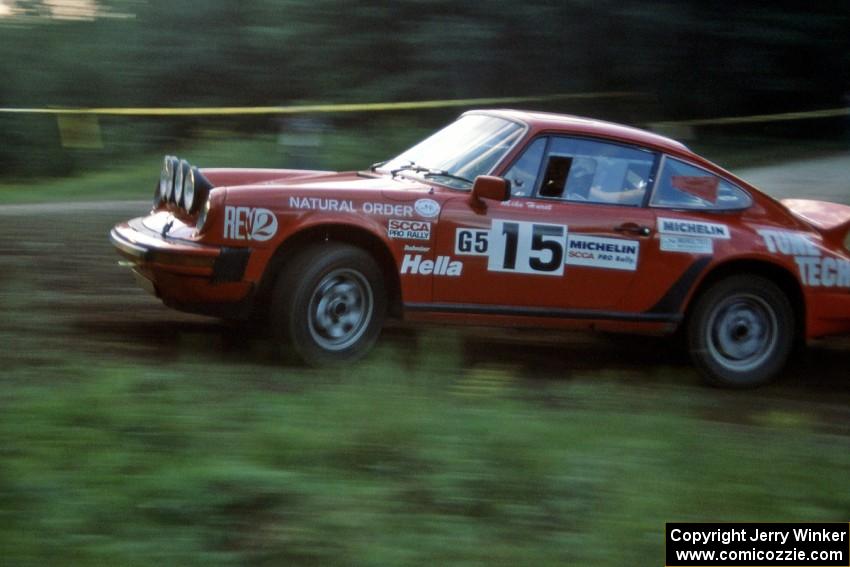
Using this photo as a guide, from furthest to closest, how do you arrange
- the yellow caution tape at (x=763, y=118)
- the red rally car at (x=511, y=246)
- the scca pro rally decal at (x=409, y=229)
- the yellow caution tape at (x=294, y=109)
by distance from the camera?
the yellow caution tape at (x=763, y=118) → the yellow caution tape at (x=294, y=109) → the scca pro rally decal at (x=409, y=229) → the red rally car at (x=511, y=246)

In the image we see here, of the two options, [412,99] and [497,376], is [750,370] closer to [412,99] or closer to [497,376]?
[497,376]

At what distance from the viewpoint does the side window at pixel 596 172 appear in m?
6.92

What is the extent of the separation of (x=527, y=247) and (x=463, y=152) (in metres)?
0.79

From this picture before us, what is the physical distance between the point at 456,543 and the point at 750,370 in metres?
3.76

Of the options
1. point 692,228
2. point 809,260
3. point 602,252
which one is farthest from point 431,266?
point 809,260

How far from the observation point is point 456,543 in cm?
407

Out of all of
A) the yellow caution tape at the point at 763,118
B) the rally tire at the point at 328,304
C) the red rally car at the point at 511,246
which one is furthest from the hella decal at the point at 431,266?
the yellow caution tape at the point at 763,118

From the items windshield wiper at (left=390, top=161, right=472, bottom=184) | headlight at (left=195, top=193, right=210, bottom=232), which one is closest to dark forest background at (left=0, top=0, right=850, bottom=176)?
windshield wiper at (left=390, top=161, right=472, bottom=184)

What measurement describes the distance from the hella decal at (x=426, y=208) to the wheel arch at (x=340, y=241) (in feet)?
0.88

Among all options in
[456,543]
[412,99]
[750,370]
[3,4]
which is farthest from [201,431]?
[3,4]

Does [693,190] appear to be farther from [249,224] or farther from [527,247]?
[249,224]

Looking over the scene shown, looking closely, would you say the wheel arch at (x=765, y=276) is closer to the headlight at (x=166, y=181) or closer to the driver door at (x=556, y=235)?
the driver door at (x=556, y=235)

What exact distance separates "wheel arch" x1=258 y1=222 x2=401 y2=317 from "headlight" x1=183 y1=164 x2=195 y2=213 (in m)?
0.59

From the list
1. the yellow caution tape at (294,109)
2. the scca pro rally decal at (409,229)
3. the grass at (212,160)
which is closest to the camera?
the scca pro rally decal at (409,229)
